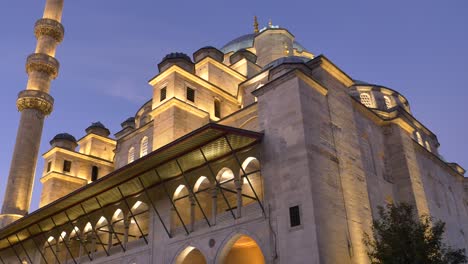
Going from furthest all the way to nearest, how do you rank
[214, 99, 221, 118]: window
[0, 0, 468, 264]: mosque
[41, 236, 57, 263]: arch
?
[214, 99, 221, 118]: window < [41, 236, 57, 263]: arch < [0, 0, 468, 264]: mosque

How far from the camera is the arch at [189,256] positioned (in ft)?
59.2

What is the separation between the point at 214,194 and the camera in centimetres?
1758

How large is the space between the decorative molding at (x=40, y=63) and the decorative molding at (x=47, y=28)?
2276mm

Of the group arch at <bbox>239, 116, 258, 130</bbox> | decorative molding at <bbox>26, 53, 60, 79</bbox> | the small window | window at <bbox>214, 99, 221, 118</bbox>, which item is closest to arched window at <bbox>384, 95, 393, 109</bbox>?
window at <bbox>214, 99, 221, 118</bbox>

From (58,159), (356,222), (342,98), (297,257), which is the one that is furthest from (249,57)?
(297,257)

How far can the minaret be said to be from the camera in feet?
94.6

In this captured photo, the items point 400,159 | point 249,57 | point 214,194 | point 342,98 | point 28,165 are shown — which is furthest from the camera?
point 249,57

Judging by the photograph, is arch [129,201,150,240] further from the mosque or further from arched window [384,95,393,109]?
arched window [384,95,393,109]

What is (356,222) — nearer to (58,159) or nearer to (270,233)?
(270,233)

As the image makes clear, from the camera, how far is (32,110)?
31.4 metres

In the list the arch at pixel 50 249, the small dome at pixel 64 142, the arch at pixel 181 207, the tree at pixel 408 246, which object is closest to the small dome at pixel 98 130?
the small dome at pixel 64 142

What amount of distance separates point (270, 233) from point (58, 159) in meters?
22.0

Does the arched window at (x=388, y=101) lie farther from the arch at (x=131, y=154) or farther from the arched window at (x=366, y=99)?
the arch at (x=131, y=154)

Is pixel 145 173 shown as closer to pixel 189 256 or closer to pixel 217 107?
pixel 189 256
